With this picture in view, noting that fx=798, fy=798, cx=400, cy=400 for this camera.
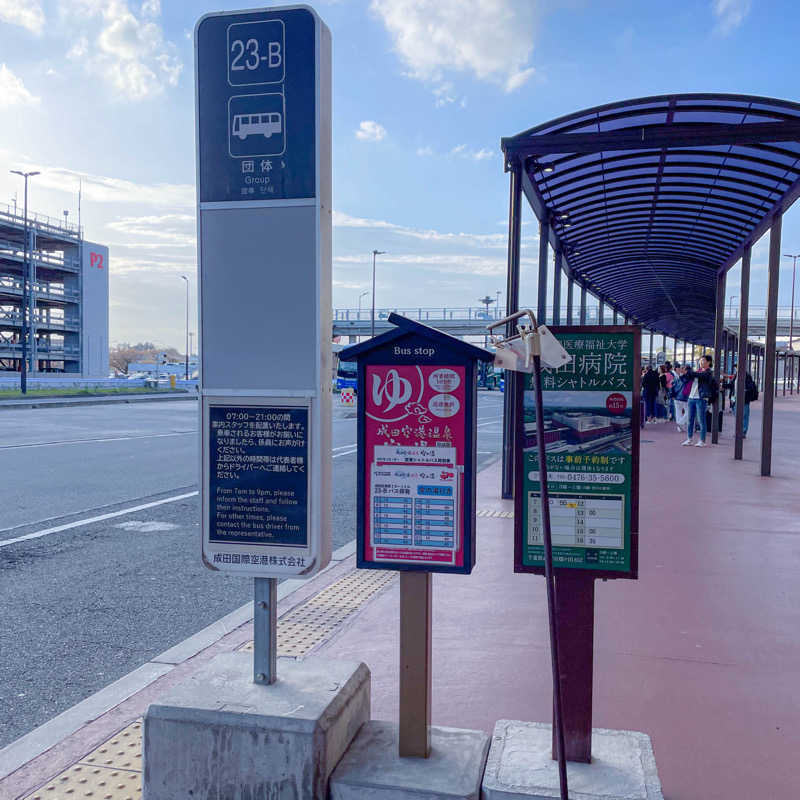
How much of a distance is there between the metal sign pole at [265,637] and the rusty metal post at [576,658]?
39.7 inches

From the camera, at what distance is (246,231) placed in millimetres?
2824

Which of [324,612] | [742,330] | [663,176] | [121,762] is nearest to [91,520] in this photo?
[324,612]

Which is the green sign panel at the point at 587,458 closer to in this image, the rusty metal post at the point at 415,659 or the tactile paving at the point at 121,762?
the rusty metal post at the point at 415,659

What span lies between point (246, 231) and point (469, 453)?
1.11m

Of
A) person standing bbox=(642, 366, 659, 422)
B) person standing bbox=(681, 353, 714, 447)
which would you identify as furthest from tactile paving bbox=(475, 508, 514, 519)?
person standing bbox=(642, 366, 659, 422)

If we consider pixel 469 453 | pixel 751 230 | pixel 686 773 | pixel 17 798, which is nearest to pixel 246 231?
pixel 469 453

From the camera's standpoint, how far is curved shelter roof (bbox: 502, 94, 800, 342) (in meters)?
7.62

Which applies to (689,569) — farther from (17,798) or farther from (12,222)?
(12,222)

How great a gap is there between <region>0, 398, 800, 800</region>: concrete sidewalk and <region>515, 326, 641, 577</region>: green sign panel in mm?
931

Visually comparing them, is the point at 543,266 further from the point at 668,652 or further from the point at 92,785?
the point at 92,785

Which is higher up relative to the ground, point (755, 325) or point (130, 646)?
point (755, 325)

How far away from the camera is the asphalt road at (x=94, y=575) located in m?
4.09

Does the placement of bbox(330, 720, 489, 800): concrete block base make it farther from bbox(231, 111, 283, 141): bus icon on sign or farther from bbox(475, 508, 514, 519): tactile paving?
bbox(475, 508, 514, 519): tactile paving

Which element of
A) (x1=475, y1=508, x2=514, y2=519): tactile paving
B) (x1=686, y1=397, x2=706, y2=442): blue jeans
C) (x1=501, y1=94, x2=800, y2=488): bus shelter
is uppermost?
(x1=501, y1=94, x2=800, y2=488): bus shelter
